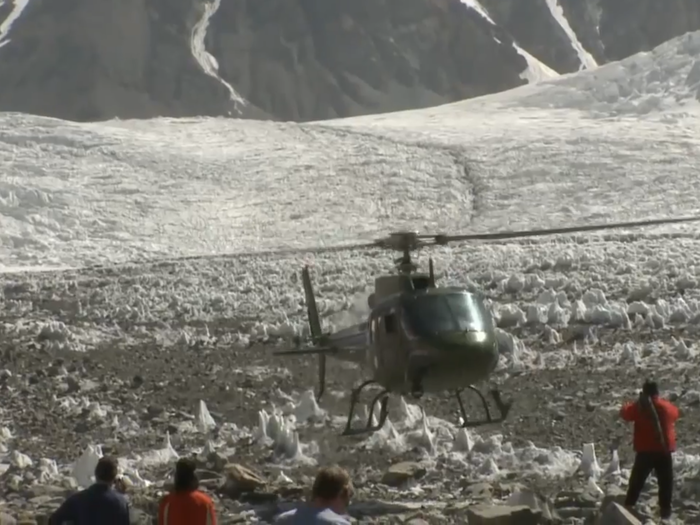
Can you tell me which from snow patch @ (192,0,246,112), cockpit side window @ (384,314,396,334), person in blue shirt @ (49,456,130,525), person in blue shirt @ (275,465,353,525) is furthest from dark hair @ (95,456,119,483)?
snow patch @ (192,0,246,112)

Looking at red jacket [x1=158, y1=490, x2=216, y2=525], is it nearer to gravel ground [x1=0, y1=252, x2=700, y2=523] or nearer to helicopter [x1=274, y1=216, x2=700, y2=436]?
gravel ground [x1=0, y1=252, x2=700, y2=523]

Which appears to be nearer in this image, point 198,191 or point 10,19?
point 198,191

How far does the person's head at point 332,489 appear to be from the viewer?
4.51m

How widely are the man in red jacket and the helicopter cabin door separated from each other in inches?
81.6

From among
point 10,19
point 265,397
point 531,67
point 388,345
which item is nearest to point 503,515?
point 388,345

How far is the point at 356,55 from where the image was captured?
4680 inches

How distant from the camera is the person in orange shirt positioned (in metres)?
5.42

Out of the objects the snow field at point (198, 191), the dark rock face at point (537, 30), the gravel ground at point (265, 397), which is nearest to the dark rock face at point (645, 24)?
the dark rock face at point (537, 30)

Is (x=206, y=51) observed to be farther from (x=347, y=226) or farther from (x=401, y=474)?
(x=401, y=474)

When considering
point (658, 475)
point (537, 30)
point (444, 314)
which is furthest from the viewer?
point (537, 30)

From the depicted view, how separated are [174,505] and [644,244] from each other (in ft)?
65.3

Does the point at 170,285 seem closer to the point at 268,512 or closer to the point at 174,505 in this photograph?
the point at 268,512

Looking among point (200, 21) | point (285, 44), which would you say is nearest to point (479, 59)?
point (285, 44)

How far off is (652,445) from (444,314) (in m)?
2.05
